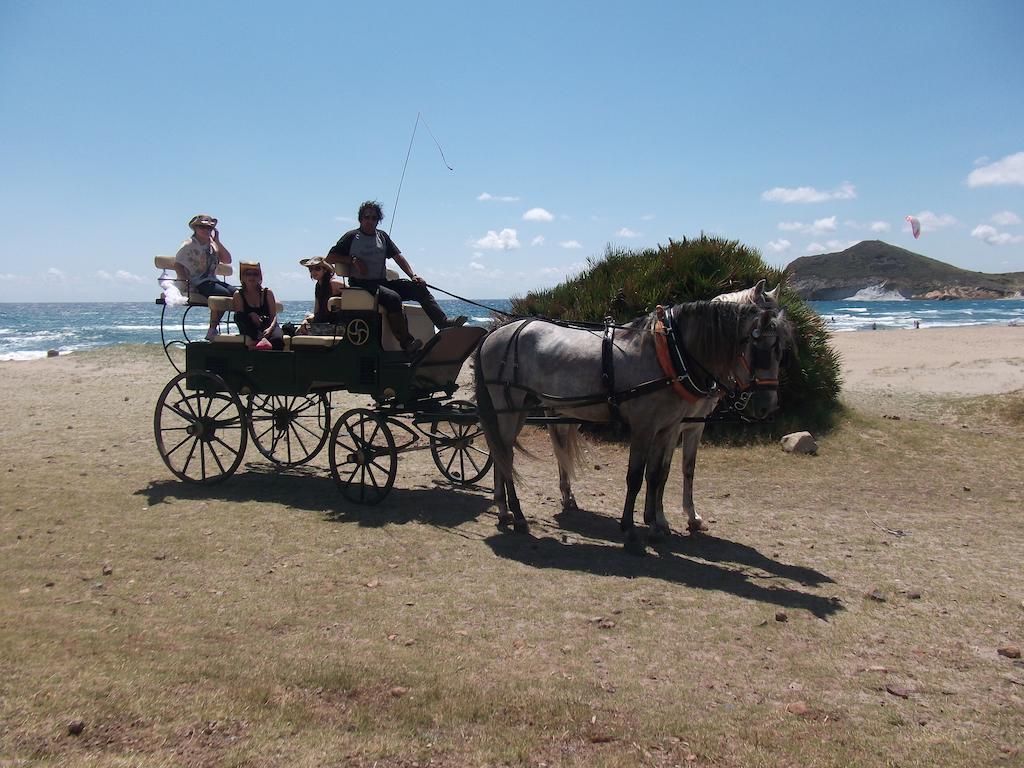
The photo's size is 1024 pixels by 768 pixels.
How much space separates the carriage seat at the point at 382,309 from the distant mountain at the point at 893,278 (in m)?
105

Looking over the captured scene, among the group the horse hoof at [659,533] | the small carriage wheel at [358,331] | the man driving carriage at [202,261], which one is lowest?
the horse hoof at [659,533]

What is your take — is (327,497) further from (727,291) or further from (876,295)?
(876,295)

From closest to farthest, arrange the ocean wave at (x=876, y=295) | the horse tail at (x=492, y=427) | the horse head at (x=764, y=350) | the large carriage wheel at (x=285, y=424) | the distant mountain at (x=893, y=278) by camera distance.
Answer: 1. the horse head at (x=764, y=350)
2. the horse tail at (x=492, y=427)
3. the large carriage wheel at (x=285, y=424)
4. the distant mountain at (x=893, y=278)
5. the ocean wave at (x=876, y=295)

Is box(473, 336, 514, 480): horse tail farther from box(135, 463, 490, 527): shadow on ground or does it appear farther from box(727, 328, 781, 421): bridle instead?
box(727, 328, 781, 421): bridle

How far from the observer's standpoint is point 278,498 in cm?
810

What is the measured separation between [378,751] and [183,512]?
4.92 meters

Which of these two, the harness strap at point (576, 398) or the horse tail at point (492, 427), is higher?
the harness strap at point (576, 398)

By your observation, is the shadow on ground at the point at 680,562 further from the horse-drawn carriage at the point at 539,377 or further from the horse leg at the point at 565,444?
the horse leg at the point at 565,444

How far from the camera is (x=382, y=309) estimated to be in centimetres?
779

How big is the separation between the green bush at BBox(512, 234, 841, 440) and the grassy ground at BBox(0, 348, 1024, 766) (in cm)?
194

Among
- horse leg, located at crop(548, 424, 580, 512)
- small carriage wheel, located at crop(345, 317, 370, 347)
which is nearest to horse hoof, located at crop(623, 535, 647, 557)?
horse leg, located at crop(548, 424, 580, 512)

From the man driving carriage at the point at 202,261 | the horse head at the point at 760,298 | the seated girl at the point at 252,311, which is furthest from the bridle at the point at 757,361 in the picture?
the man driving carriage at the point at 202,261

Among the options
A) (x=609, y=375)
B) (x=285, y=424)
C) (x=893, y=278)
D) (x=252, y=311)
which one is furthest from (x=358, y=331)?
(x=893, y=278)

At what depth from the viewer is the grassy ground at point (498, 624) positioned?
334 cm
